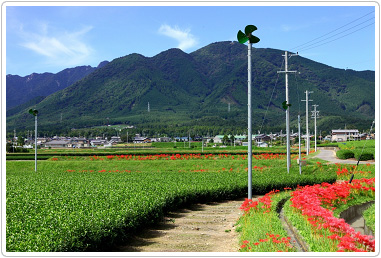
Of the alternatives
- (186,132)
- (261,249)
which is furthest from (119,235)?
(186,132)

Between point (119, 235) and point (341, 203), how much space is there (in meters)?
11.3

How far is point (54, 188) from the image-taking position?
1945 cm

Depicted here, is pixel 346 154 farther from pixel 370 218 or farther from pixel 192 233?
pixel 192 233

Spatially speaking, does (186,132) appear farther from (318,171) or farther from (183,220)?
(183,220)

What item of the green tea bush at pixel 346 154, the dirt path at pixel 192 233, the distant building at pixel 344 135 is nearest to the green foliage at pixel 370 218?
the dirt path at pixel 192 233

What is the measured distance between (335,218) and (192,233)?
496cm

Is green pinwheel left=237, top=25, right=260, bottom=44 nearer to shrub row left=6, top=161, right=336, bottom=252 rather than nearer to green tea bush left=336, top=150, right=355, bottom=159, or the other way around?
shrub row left=6, top=161, right=336, bottom=252

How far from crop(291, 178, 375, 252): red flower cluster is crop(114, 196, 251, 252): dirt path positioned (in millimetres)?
2654

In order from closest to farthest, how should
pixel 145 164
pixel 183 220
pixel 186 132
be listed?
pixel 183 220, pixel 145 164, pixel 186 132

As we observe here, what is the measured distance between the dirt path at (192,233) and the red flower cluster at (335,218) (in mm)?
2654

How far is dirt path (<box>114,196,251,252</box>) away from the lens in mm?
10680

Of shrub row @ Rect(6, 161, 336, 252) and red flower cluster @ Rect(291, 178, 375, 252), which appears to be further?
shrub row @ Rect(6, 161, 336, 252)

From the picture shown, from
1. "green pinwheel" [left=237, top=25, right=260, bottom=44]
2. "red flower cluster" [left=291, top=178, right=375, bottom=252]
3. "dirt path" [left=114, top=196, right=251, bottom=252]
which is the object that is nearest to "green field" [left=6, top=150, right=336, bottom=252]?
"dirt path" [left=114, top=196, right=251, bottom=252]

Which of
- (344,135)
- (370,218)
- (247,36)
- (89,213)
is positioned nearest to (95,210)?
(89,213)
